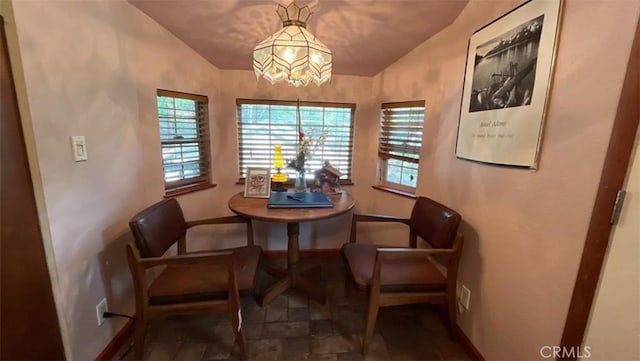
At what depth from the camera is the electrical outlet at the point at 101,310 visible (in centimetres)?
150

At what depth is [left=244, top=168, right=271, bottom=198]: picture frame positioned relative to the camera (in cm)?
223

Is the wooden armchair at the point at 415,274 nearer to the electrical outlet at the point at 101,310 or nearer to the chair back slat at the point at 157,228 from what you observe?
the chair back slat at the point at 157,228

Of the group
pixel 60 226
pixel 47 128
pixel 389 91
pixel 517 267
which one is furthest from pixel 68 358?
pixel 389 91

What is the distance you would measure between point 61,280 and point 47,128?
0.74m

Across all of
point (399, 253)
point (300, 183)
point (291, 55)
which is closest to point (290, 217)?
point (300, 183)

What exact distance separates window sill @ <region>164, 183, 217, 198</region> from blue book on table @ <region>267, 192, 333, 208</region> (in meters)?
0.67

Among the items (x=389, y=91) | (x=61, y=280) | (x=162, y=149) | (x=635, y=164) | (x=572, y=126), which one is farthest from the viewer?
(x=389, y=91)

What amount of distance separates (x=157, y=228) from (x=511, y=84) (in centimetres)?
213

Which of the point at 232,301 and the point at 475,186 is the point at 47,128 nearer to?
the point at 232,301

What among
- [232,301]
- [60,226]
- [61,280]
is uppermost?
[60,226]

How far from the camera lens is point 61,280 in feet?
4.18

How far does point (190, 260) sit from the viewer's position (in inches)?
55.4

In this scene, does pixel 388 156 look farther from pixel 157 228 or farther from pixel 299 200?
pixel 157 228

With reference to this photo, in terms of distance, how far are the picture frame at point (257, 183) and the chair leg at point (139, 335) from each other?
107cm
